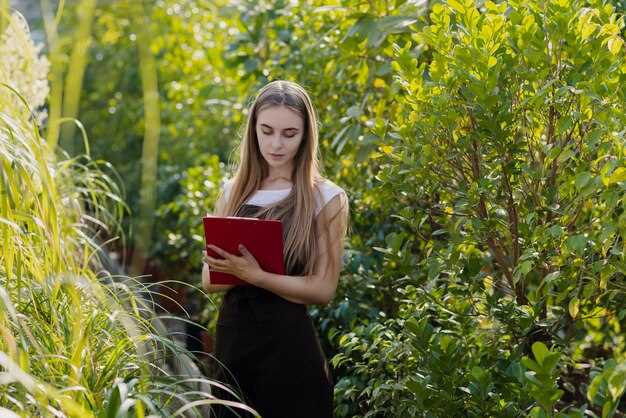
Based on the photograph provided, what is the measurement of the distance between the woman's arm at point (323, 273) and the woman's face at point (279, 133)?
188mm

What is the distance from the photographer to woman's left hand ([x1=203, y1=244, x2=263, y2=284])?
A: 2.91m

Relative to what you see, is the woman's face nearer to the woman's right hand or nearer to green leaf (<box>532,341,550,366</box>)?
the woman's right hand

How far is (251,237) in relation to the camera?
2918 mm

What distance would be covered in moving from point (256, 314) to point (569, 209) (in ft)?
2.92

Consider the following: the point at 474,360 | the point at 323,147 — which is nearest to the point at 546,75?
the point at 474,360

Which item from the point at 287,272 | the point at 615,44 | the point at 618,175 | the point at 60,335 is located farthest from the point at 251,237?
the point at 615,44

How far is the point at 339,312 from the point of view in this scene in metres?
3.93

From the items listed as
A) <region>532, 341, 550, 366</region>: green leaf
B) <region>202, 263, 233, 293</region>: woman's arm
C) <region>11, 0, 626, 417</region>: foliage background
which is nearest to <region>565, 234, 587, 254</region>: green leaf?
<region>11, 0, 626, 417</region>: foliage background

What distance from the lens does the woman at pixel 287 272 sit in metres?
2.96

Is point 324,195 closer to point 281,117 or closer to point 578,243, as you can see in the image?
point 281,117

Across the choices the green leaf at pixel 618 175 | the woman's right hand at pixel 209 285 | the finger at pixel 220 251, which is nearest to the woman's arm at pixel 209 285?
the woman's right hand at pixel 209 285

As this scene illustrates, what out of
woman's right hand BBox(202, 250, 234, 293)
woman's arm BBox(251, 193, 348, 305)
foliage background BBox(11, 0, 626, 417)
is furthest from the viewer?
woman's right hand BBox(202, 250, 234, 293)

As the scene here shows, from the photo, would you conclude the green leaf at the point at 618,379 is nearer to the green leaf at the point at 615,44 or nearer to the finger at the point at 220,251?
the green leaf at the point at 615,44

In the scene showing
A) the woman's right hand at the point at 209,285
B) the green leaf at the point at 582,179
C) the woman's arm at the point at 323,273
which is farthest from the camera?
the woman's right hand at the point at 209,285
